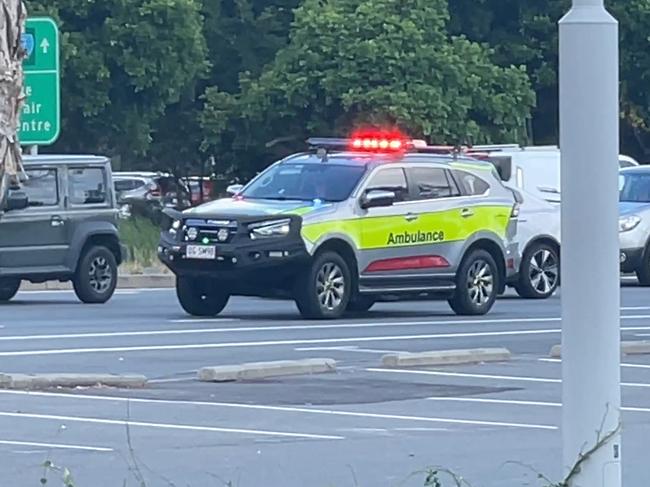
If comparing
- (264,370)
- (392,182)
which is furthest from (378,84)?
(264,370)

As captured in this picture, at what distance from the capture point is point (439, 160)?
2156cm

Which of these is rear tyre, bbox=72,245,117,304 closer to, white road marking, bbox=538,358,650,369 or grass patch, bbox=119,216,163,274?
grass patch, bbox=119,216,163,274

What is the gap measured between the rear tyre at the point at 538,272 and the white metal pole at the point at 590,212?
61.5ft

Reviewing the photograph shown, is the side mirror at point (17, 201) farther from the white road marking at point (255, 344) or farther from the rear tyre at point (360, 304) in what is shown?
the white road marking at point (255, 344)

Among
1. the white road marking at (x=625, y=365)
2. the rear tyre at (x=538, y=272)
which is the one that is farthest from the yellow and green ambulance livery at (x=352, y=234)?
the white road marking at (x=625, y=365)

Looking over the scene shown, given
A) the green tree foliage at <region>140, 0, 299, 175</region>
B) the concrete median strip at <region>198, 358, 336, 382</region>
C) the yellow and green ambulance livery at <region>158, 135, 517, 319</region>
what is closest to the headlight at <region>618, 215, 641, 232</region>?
the yellow and green ambulance livery at <region>158, 135, 517, 319</region>

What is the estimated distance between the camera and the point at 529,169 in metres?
26.7

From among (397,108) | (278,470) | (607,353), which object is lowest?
(278,470)

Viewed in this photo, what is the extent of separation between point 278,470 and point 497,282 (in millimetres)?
11904

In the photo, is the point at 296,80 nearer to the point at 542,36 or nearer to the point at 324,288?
the point at 542,36

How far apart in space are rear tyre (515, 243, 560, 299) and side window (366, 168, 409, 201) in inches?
147

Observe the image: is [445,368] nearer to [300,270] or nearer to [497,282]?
[300,270]

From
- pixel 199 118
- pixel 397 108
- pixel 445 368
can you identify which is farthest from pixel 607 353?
pixel 199 118

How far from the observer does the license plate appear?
64.6ft
